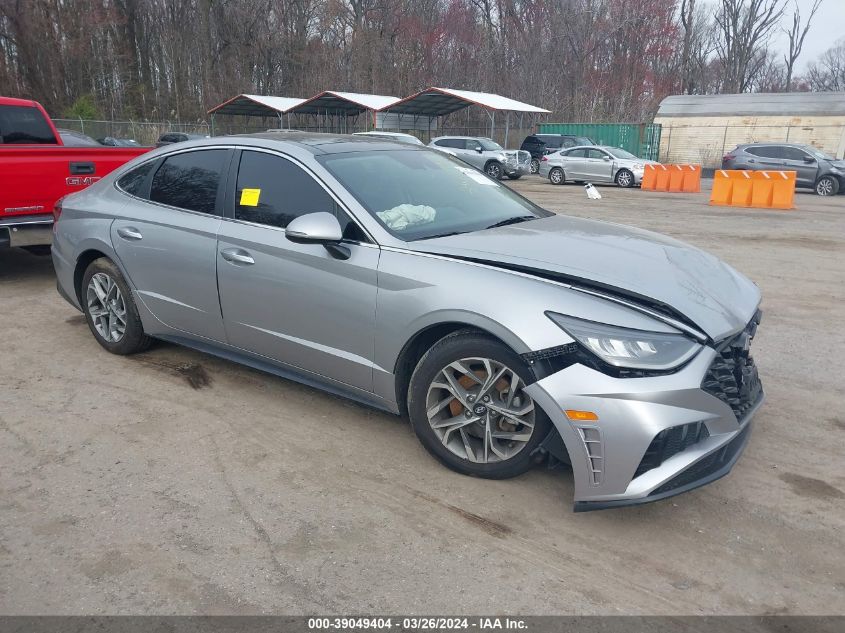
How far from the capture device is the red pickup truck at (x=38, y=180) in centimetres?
677

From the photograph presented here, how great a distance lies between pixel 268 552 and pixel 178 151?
3.06 m

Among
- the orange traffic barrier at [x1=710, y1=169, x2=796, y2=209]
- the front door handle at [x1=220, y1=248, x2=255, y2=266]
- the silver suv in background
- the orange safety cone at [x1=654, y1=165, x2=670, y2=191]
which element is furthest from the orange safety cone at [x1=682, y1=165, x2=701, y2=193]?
the front door handle at [x1=220, y1=248, x2=255, y2=266]

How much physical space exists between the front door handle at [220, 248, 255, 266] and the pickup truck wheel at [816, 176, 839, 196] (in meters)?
22.2

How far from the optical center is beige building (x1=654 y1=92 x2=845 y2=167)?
107 ft

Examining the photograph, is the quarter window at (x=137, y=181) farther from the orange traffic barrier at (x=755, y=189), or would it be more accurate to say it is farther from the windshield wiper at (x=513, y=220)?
the orange traffic barrier at (x=755, y=189)

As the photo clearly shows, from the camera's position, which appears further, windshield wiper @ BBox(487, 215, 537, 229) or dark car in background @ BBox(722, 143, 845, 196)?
dark car in background @ BBox(722, 143, 845, 196)

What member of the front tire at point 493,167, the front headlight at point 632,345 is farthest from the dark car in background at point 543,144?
the front headlight at point 632,345

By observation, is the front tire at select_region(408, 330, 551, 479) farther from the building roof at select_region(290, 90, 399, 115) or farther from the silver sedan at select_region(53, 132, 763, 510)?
the building roof at select_region(290, 90, 399, 115)

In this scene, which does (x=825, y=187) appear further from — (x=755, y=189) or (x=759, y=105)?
(x=759, y=105)

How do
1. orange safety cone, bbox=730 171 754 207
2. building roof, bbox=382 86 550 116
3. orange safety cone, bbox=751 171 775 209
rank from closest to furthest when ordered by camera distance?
orange safety cone, bbox=751 171 775 209 < orange safety cone, bbox=730 171 754 207 < building roof, bbox=382 86 550 116

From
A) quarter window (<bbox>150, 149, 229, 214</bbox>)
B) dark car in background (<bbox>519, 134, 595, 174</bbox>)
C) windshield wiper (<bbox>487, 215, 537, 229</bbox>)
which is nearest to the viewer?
windshield wiper (<bbox>487, 215, 537, 229</bbox>)

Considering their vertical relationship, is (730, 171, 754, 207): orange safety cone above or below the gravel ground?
above

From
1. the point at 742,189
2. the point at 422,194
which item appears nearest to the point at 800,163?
the point at 742,189

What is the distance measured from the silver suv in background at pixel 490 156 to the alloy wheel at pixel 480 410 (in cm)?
2289
